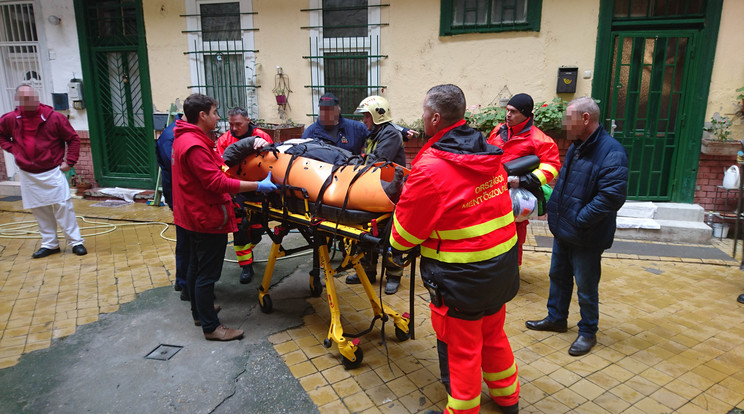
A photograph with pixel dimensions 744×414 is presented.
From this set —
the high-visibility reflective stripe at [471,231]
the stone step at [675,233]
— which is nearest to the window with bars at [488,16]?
the stone step at [675,233]

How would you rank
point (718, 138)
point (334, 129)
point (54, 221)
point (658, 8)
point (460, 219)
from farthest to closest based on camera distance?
point (658, 8), point (718, 138), point (54, 221), point (334, 129), point (460, 219)

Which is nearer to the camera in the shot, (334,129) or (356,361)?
(356,361)

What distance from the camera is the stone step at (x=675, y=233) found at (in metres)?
6.05

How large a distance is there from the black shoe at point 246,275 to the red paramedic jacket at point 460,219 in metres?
2.82

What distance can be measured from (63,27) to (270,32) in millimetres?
4053

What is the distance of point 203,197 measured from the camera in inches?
133

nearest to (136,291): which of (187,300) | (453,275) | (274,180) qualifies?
(187,300)

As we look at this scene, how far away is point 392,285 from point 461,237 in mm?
2395

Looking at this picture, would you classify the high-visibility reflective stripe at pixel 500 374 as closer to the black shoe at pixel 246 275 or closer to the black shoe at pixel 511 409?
the black shoe at pixel 511 409

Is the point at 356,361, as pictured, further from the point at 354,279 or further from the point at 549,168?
the point at 549,168

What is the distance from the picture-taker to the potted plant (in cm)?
598

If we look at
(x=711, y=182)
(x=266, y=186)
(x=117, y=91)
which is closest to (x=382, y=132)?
(x=266, y=186)

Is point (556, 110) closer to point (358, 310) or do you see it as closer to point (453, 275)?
point (358, 310)

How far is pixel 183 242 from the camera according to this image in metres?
4.32
